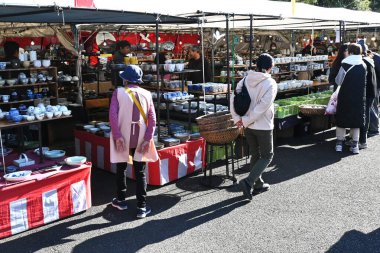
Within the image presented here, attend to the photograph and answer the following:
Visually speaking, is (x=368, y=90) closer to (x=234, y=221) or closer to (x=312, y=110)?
(x=312, y=110)

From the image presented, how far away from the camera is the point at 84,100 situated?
8.92 metres

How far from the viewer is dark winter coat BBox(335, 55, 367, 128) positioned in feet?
22.3

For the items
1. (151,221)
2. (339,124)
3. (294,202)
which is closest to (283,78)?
(339,124)

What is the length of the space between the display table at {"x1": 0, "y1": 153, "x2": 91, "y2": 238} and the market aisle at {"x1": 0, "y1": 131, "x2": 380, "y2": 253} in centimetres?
10

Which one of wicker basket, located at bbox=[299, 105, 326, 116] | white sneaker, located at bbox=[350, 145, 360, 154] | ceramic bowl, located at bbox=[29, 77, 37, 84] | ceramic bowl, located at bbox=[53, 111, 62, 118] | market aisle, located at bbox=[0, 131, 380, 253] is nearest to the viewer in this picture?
market aisle, located at bbox=[0, 131, 380, 253]

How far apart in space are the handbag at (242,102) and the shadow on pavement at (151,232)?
1.12 metres

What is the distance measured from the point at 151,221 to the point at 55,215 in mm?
1044

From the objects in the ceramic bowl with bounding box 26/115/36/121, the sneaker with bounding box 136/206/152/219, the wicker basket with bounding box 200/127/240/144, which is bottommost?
the sneaker with bounding box 136/206/152/219

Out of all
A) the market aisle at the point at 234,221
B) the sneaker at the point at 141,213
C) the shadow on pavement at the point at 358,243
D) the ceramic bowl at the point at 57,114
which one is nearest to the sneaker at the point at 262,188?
the market aisle at the point at 234,221

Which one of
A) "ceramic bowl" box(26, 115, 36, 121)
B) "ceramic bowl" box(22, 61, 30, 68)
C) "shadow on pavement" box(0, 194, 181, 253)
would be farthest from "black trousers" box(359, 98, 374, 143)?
"ceramic bowl" box(22, 61, 30, 68)

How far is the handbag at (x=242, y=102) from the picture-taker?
4.79 metres

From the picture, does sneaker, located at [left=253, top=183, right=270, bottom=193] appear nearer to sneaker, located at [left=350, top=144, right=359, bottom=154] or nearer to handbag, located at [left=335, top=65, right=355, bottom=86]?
sneaker, located at [left=350, top=144, right=359, bottom=154]

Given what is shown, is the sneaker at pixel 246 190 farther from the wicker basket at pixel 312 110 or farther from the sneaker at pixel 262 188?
the wicker basket at pixel 312 110

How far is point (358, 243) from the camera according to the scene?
3848 mm
